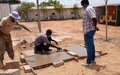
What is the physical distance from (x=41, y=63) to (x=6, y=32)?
1317 mm

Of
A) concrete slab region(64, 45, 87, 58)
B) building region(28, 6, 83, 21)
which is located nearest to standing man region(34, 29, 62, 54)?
concrete slab region(64, 45, 87, 58)

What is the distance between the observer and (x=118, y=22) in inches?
836

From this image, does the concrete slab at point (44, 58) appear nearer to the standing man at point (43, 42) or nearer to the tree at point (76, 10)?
the standing man at point (43, 42)

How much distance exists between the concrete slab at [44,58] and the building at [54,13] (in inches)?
886

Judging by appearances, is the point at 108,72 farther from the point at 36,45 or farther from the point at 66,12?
the point at 66,12

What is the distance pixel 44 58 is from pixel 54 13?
23.9 meters

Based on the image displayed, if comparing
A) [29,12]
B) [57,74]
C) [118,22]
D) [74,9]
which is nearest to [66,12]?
[74,9]

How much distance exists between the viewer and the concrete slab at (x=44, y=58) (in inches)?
282

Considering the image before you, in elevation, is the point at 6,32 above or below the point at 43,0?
below

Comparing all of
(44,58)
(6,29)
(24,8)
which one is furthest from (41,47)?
(24,8)

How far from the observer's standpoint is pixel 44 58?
7.64 m

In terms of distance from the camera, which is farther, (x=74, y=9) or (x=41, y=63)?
(x=74, y=9)

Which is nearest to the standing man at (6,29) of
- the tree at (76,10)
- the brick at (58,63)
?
the brick at (58,63)

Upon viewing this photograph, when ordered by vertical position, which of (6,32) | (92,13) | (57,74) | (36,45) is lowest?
(57,74)
